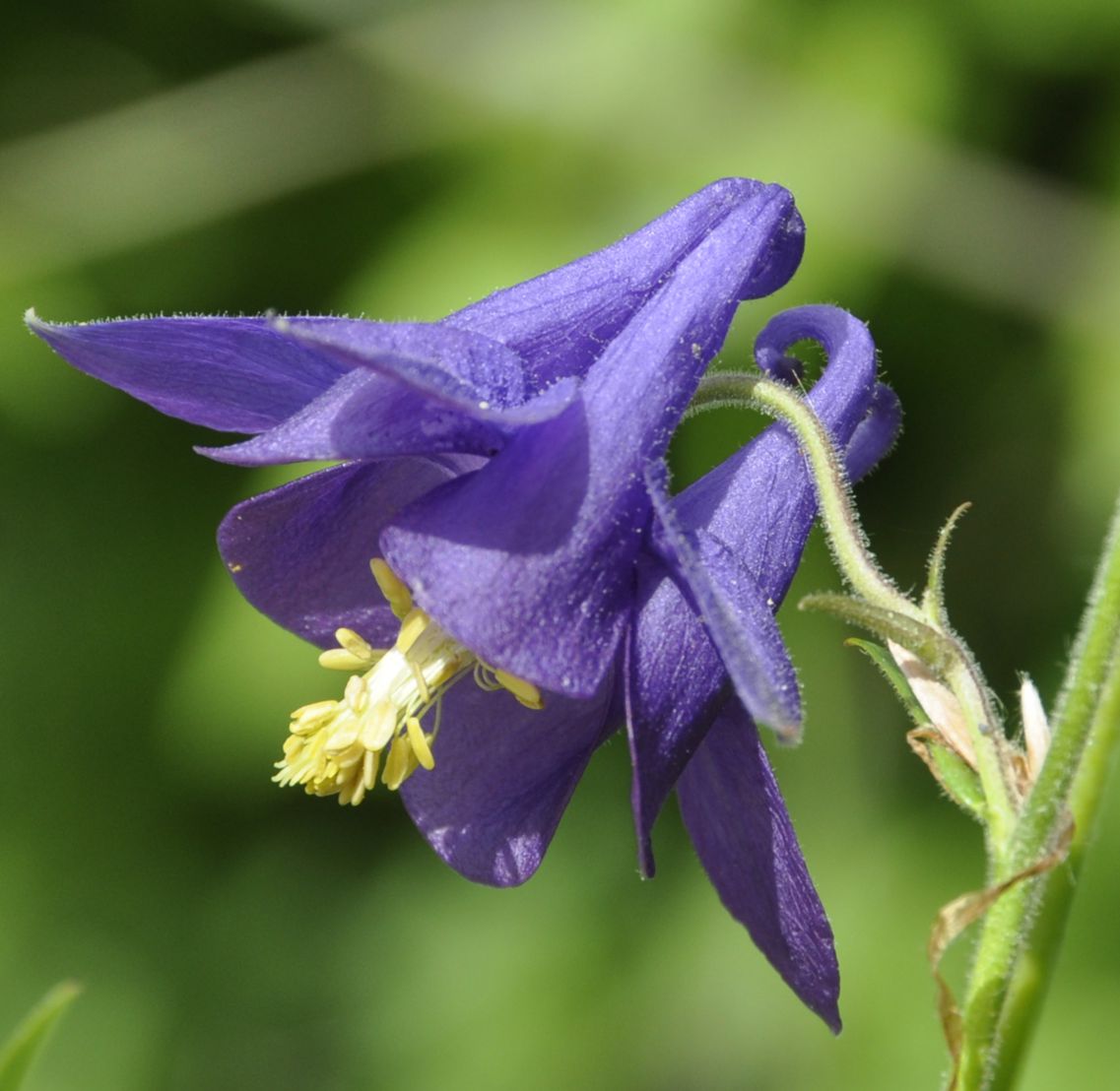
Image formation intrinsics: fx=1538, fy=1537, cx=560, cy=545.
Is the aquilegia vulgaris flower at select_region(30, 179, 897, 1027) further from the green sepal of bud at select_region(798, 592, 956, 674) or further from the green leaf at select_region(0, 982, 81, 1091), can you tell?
the green leaf at select_region(0, 982, 81, 1091)

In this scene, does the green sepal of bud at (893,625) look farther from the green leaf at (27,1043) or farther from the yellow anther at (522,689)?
the green leaf at (27,1043)

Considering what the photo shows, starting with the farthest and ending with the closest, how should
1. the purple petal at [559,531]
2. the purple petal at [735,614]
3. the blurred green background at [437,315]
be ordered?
the blurred green background at [437,315] → the purple petal at [559,531] → the purple petal at [735,614]

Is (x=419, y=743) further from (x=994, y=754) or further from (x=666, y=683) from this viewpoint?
(x=994, y=754)

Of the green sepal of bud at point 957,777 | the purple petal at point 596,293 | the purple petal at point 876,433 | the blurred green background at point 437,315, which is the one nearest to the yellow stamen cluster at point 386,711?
the purple petal at point 596,293

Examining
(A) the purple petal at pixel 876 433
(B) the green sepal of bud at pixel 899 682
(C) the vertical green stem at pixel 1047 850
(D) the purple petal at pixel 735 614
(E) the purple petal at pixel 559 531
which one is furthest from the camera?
(A) the purple petal at pixel 876 433

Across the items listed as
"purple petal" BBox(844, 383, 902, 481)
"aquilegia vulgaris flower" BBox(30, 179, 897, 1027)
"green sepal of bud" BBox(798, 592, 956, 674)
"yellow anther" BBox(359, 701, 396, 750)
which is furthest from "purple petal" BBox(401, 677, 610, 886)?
"purple petal" BBox(844, 383, 902, 481)
